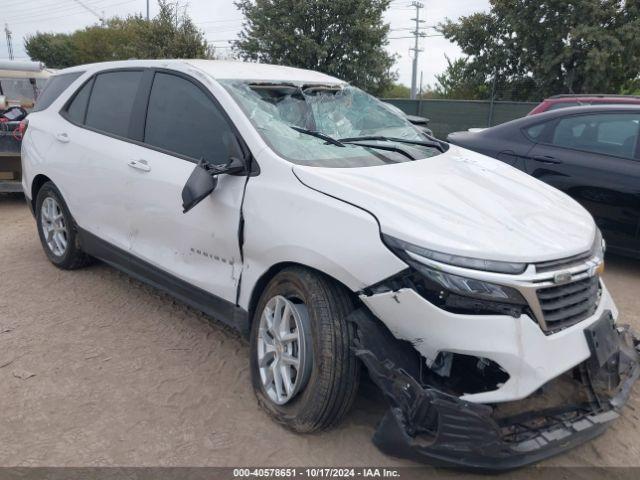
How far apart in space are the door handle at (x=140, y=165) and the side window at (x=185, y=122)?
0.45 feet

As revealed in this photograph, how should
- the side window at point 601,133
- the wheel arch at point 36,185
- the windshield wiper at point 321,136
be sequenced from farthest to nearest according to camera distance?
the side window at point 601,133 → the wheel arch at point 36,185 → the windshield wiper at point 321,136

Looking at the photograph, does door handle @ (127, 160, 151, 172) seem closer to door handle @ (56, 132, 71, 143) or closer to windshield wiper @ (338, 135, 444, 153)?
door handle @ (56, 132, 71, 143)

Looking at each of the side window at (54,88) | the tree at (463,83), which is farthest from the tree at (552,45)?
the side window at (54,88)

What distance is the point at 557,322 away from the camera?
237cm

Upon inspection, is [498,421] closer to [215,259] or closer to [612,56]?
[215,259]

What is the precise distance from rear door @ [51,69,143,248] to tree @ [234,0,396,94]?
20.4m

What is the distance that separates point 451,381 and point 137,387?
5.84ft

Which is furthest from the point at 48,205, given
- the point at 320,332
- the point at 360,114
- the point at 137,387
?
the point at 320,332

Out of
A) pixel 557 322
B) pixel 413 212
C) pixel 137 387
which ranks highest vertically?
pixel 413 212

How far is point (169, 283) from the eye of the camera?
357cm

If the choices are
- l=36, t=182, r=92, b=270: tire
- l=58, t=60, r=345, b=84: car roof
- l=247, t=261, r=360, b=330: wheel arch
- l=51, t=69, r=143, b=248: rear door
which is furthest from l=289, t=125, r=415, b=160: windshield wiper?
l=36, t=182, r=92, b=270: tire

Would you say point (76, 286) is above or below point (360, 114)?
below

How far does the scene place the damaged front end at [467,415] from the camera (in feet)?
7.22

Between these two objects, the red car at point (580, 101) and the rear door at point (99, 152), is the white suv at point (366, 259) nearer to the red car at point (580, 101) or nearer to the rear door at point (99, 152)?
the rear door at point (99, 152)
